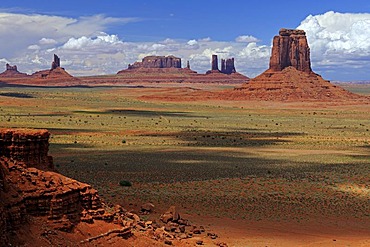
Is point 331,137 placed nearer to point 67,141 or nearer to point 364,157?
point 364,157

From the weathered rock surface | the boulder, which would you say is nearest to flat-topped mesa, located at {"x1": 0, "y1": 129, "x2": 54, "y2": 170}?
the boulder

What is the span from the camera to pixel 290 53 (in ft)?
468

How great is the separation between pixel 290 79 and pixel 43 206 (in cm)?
12885

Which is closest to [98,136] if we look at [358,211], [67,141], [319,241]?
[67,141]

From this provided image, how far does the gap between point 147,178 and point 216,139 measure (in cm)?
2724

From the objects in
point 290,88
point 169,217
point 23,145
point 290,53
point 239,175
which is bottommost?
point 239,175

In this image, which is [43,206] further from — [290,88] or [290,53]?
[290,53]

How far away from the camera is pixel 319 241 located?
64.2 ft

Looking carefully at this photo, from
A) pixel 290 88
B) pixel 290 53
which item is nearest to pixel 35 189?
pixel 290 88

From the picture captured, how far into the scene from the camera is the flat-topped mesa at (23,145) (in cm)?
1330

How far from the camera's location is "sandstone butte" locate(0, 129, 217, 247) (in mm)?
12031

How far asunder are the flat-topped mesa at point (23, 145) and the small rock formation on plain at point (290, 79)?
396ft

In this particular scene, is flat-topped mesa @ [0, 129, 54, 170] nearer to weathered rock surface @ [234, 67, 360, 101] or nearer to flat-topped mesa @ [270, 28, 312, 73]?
weathered rock surface @ [234, 67, 360, 101]

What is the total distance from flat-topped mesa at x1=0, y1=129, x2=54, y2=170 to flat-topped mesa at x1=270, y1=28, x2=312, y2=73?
5159 inches
